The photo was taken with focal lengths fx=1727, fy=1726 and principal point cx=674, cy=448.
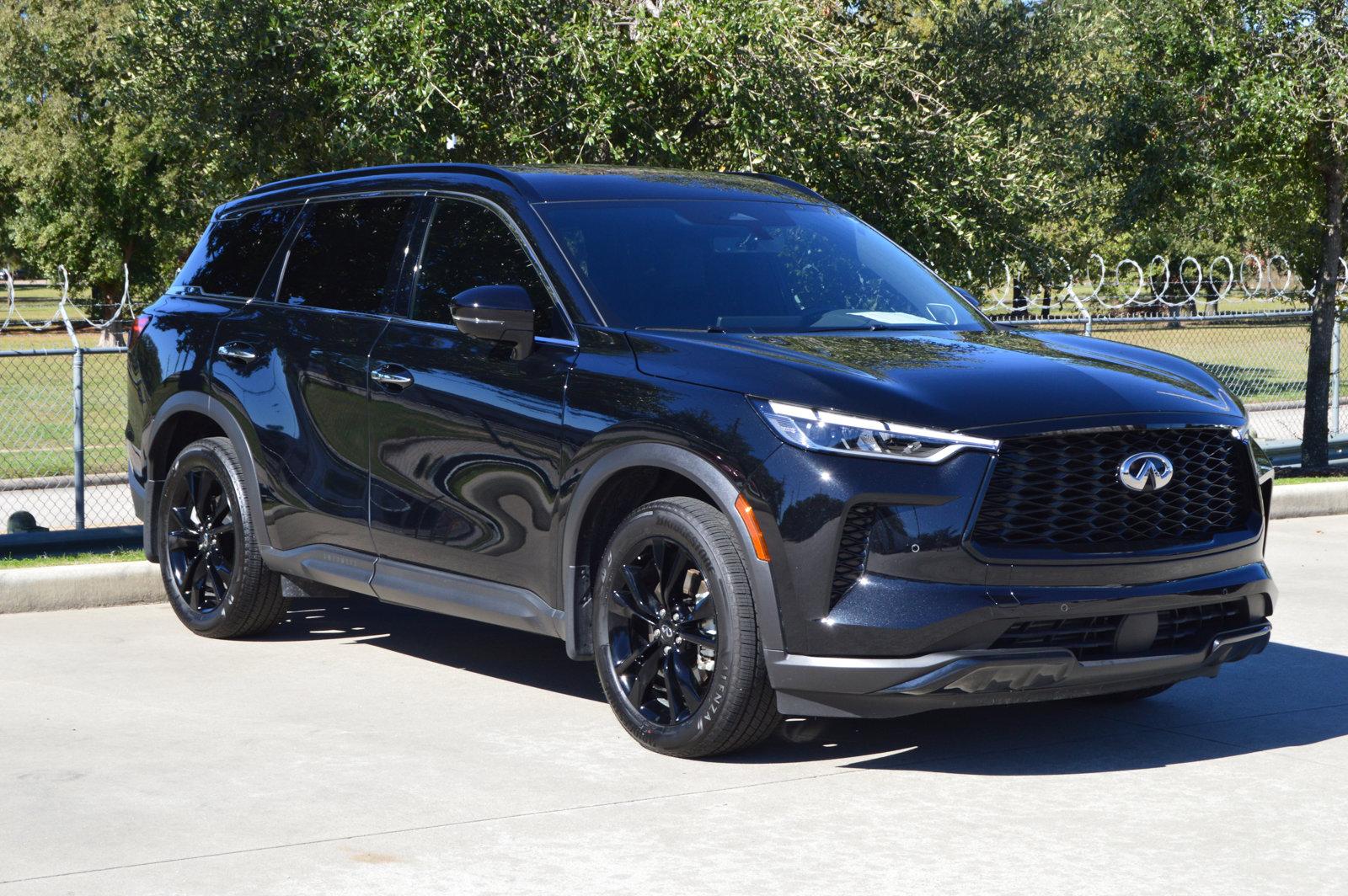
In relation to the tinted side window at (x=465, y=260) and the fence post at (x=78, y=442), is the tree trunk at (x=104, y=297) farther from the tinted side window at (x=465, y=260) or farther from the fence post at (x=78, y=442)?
the tinted side window at (x=465, y=260)

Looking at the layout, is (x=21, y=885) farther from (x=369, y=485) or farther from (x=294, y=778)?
(x=369, y=485)

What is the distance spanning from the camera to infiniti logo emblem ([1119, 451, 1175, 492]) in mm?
5379

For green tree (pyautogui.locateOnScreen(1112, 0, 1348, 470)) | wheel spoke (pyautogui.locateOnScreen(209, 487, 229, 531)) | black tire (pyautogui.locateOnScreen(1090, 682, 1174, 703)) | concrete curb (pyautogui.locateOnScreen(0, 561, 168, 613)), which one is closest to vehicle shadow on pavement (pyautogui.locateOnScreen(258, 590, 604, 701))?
wheel spoke (pyautogui.locateOnScreen(209, 487, 229, 531))

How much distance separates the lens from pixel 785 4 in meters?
14.1

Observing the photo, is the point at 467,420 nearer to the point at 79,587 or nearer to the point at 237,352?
the point at 237,352

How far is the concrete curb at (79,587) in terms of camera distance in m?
8.59

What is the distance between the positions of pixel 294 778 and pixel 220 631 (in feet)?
8.28

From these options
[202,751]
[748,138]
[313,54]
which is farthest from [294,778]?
[313,54]

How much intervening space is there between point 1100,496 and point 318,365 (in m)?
3.34

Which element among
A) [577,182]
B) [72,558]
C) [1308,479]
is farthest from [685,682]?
[1308,479]

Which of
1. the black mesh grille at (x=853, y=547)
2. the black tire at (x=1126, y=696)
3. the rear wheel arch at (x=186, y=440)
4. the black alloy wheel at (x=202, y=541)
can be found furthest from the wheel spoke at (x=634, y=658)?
the black alloy wheel at (x=202, y=541)

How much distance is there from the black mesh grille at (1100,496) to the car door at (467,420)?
5.31 ft

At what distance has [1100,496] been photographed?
17.6 feet

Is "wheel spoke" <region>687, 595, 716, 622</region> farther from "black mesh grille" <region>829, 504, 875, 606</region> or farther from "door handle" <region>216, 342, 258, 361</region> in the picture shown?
"door handle" <region>216, 342, 258, 361</region>
